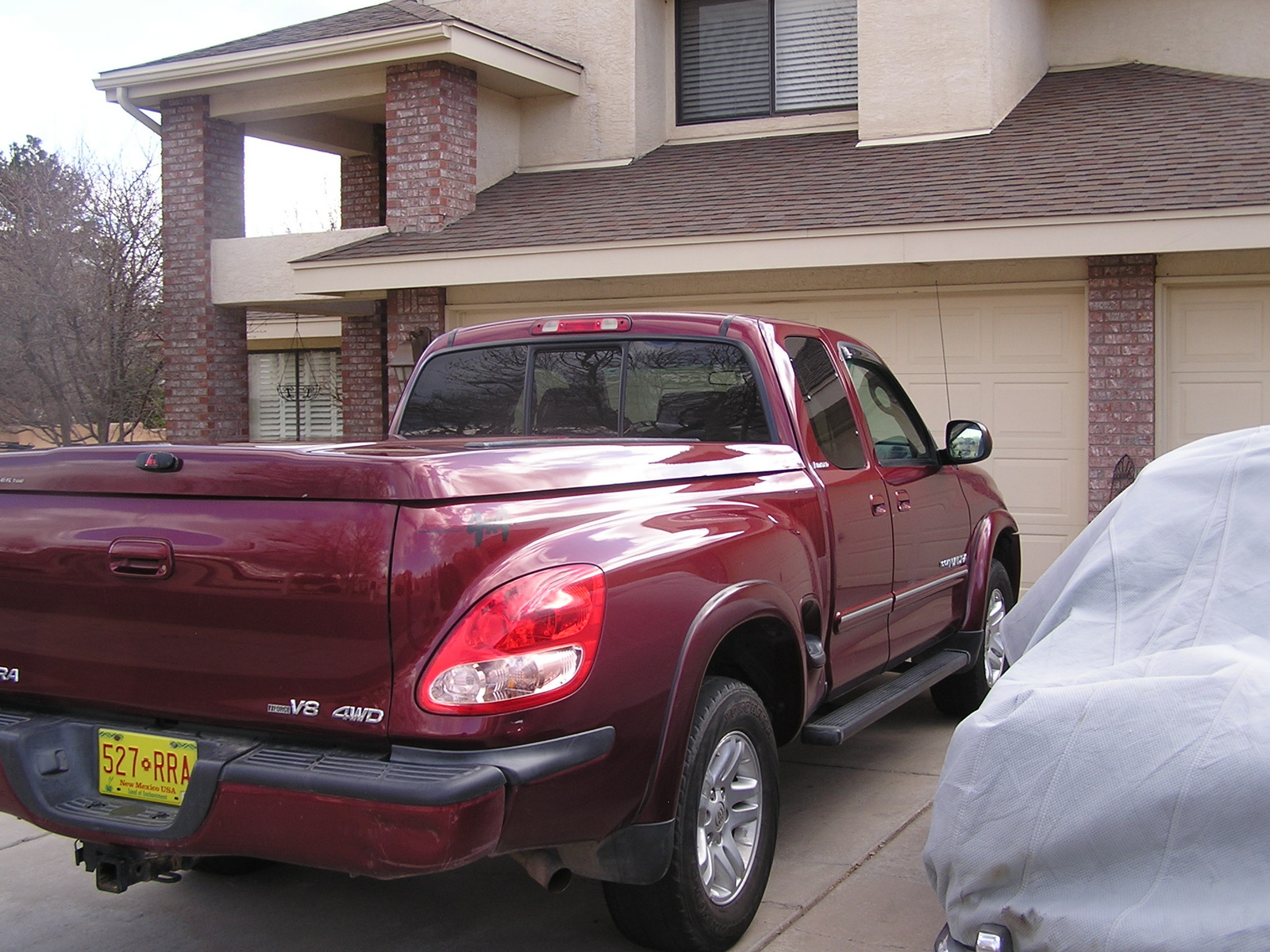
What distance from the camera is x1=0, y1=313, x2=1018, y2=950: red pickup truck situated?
2.87 metres

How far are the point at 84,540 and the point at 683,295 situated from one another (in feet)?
28.0

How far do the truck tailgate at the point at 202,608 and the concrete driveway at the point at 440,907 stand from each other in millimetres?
1097

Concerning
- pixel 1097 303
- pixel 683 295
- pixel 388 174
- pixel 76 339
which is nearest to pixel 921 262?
pixel 1097 303

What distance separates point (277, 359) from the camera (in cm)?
2059

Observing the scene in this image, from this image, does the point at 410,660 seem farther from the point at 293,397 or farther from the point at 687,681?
the point at 293,397

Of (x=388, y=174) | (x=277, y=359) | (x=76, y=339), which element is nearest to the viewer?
(x=388, y=174)

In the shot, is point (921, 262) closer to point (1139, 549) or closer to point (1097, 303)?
point (1097, 303)

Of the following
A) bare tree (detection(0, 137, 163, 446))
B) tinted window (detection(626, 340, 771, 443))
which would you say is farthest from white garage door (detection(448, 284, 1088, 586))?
bare tree (detection(0, 137, 163, 446))

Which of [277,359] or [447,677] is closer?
[447,677]

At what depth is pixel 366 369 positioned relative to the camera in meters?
14.6

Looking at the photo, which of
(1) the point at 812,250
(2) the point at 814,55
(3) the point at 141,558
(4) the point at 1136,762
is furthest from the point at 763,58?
(4) the point at 1136,762

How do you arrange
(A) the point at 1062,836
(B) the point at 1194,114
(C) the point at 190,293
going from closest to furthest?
1. (A) the point at 1062,836
2. (B) the point at 1194,114
3. (C) the point at 190,293

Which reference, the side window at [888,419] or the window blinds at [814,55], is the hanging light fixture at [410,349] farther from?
the side window at [888,419]

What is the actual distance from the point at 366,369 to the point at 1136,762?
42.2ft
